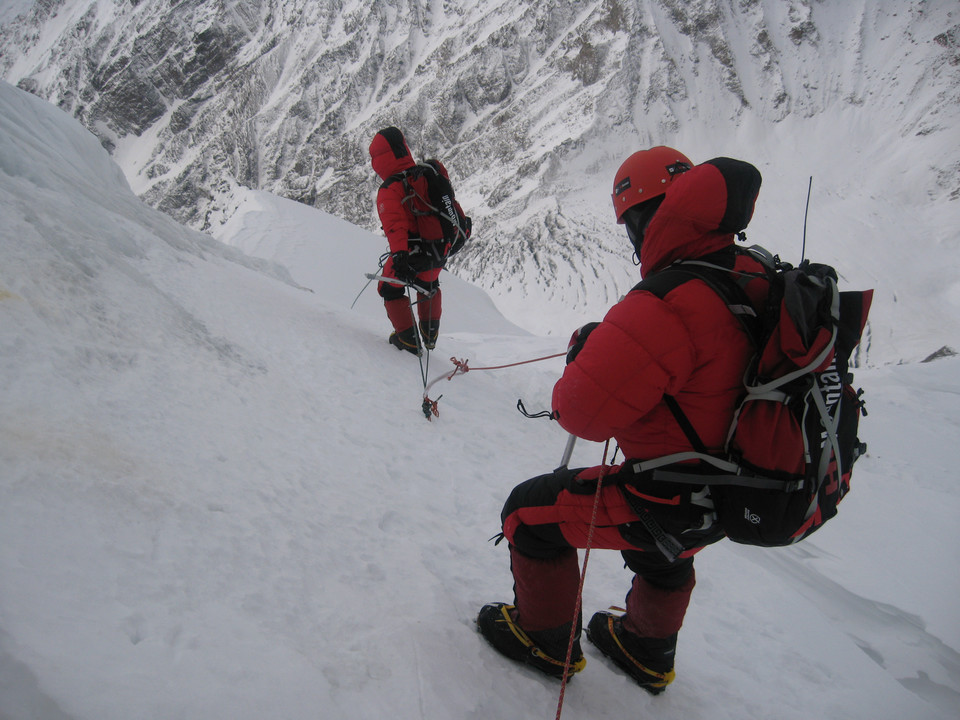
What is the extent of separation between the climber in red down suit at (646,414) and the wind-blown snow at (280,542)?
0.68ft

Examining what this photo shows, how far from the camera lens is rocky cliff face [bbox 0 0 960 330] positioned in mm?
36969

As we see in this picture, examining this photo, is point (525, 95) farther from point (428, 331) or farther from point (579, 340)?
point (579, 340)

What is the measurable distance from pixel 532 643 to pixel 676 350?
1.16 metres

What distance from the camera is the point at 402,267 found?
4.64 meters

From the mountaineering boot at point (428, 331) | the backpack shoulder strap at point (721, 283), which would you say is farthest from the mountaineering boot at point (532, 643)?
the mountaineering boot at point (428, 331)

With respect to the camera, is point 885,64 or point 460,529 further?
point 885,64

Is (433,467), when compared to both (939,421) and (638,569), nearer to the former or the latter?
(638,569)

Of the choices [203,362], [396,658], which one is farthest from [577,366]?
[203,362]

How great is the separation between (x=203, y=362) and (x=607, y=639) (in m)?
2.44

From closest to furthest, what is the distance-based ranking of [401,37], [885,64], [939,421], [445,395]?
1. [445,395]
2. [939,421]
3. [885,64]
4. [401,37]

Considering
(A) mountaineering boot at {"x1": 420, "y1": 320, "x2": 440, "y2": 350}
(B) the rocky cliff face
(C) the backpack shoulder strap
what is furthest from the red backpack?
(B) the rocky cliff face

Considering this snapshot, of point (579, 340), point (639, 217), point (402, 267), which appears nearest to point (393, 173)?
point (402, 267)

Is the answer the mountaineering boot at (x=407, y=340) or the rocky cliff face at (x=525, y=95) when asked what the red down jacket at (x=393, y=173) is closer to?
the mountaineering boot at (x=407, y=340)

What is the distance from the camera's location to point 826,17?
137 ft
